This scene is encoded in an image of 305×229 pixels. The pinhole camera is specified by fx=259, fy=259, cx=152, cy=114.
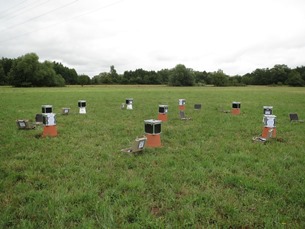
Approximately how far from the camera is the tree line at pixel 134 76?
8506cm

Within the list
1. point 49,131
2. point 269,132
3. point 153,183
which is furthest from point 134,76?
point 153,183

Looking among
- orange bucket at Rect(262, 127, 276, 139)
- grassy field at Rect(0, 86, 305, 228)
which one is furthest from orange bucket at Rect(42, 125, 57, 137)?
orange bucket at Rect(262, 127, 276, 139)

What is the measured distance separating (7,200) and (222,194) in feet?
12.4

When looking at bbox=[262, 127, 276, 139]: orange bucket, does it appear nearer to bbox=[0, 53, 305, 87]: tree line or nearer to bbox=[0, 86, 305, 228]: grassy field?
bbox=[0, 86, 305, 228]: grassy field

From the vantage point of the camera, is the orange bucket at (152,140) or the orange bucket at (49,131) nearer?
the orange bucket at (152,140)

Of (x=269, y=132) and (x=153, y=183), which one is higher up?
(x=269, y=132)

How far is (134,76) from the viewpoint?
11925 cm

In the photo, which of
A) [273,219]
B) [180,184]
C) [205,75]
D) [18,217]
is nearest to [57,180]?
[18,217]

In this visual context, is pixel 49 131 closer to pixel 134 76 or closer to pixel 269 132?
pixel 269 132

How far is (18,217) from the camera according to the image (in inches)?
156

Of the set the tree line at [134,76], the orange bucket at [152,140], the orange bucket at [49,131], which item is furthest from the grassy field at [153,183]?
the tree line at [134,76]

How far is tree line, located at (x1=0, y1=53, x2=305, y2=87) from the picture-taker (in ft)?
279

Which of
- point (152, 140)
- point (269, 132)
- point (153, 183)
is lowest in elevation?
point (153, 183)

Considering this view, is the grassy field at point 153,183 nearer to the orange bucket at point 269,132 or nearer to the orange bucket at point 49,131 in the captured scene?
the orange bucket at point 269,132
